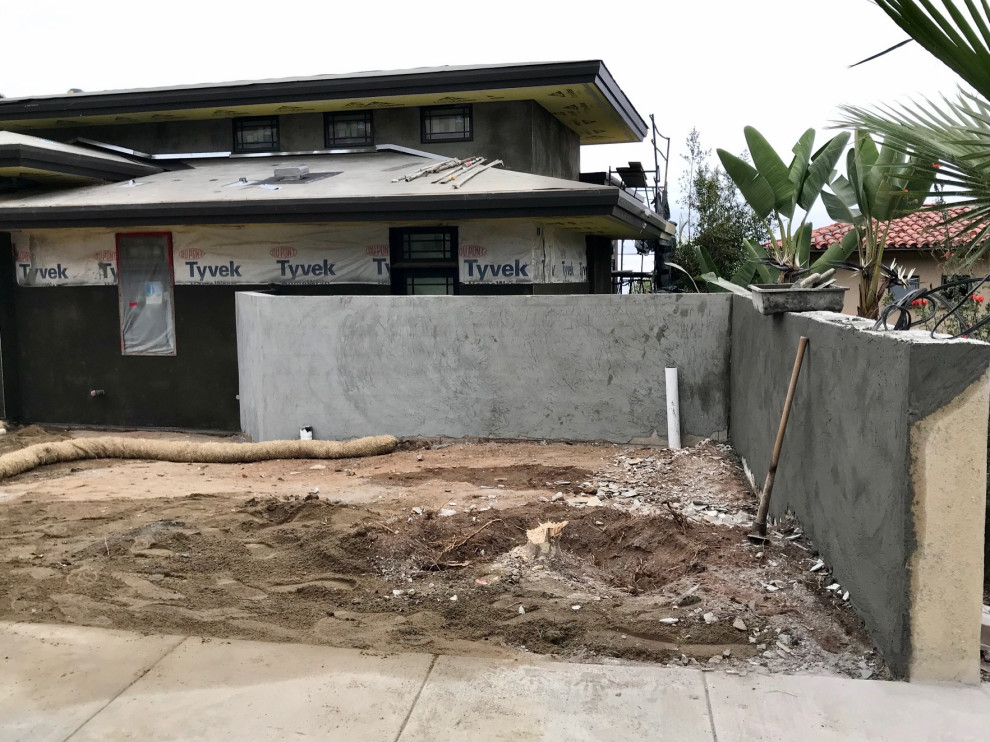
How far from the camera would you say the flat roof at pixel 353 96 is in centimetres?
1438

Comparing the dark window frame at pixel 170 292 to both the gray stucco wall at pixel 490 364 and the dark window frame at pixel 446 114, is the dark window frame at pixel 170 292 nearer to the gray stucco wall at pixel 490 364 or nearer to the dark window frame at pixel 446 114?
the gray stucco wall at pixel 490 364

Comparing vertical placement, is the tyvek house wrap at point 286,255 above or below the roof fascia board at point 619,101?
below

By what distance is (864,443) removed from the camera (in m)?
4.74

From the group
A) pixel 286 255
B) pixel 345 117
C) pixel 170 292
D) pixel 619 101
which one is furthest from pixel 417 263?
pixel 619 101

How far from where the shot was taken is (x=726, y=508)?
305 inches

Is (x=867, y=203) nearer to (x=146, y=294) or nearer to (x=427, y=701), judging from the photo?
(x=427, y=701)

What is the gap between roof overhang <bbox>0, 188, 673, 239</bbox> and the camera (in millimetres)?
11938

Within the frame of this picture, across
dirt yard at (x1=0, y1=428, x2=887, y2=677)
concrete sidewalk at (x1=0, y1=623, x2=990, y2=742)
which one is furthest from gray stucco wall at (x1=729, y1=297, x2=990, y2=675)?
concrete sidewalk at (x1=0, y1=623, x2=990, y2=742)

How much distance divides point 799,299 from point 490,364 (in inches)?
194

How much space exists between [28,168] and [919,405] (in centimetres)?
1369

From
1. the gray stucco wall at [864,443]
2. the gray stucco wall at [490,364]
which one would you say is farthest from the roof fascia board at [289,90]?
the gray stucco wall at [864,443]

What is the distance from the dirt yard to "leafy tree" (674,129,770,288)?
17.8 metres

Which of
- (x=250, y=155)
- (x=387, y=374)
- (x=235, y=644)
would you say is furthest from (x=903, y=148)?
(x=250, y=155)

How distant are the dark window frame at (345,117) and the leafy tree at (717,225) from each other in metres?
11.5
